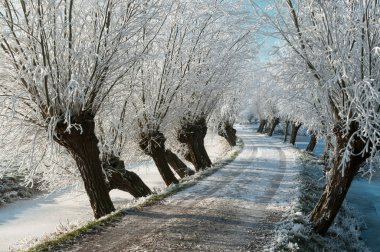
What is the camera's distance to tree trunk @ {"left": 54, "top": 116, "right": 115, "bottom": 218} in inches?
391

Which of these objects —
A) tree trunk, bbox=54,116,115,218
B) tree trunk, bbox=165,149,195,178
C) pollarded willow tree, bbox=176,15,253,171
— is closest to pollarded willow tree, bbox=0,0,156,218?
tree trunk, bbox=54,116,115,218

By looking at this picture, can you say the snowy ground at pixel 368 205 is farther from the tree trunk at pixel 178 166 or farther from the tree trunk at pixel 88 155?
the tree trunk at pixel 88 155

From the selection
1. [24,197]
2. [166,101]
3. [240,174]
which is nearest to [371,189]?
[240,174]

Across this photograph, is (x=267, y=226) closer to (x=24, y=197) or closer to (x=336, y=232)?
(x=336, y=232)

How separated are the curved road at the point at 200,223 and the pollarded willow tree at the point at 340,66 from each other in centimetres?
213

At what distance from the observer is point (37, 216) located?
67.0 ft

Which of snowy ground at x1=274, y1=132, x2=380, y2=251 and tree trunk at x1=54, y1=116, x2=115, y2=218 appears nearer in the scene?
tree trunk at x1=54, y1=116, x2=115, y2=218

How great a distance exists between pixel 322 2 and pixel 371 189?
64.1 ft

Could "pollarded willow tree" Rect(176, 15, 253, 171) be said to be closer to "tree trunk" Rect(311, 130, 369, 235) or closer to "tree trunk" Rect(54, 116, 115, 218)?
"tree trunk" Rect(54, 116, 115, 218)

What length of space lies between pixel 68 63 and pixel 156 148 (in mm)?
8591

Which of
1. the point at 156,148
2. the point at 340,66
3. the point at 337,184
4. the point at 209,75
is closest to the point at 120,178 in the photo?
the point at 156,148

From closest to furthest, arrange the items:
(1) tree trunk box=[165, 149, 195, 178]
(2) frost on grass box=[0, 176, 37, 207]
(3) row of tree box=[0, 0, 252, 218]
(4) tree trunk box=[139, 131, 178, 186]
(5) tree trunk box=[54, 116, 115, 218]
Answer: (3) row of tree box=[0, 0, 252, 218], (5) tree trunk box=[54, 116, 115, 218], (4) tree trunk box=[139, 131, 178, 186], (1) tree trunk box=[165, 149, 195, 178], (2) frost on grass box=[0, 176, 37, 207]

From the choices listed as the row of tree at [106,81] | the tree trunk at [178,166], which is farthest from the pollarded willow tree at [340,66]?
the tree trunk at [178,166]

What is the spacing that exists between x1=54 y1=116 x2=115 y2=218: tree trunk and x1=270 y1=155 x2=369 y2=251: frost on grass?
518cm
